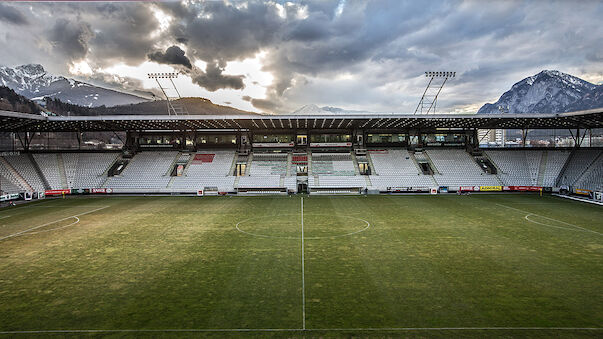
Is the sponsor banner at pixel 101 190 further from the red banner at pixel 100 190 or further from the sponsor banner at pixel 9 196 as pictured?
the sponsor banner at pixel 9 196

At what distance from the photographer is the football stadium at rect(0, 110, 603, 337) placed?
8.38 meters

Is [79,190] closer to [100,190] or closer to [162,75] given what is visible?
[100,190]

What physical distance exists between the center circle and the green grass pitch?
0.63ft

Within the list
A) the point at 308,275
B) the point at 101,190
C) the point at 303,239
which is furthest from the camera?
the point at 101,190

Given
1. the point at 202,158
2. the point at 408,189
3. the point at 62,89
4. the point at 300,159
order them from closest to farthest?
the point at 408,189 < the point at 300,159 < the point at 202,158 < the point at 62,89

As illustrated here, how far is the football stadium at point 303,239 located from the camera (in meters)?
8.38

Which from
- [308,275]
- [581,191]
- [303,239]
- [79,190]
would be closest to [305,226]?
[303,239]

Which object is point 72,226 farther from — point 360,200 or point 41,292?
point 360,200

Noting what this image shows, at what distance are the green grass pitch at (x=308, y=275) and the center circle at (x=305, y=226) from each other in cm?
19

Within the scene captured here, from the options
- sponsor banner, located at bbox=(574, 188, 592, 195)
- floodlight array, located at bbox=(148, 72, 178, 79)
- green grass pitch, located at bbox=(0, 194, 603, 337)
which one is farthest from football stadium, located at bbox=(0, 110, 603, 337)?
floodlight array, located at bbox=(148, 72, 178, 79)

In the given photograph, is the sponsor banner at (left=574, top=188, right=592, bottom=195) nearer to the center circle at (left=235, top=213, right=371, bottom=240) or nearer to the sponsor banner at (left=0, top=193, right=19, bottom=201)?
the center circle at (left=235, top=213, right=371, bottom=240)

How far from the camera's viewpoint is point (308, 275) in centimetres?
1128

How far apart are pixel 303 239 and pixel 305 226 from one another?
3.08 m

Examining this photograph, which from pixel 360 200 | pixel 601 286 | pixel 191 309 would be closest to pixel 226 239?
pixel 191 309
